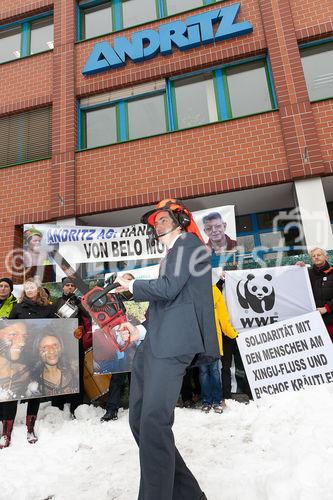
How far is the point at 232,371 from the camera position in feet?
18.4

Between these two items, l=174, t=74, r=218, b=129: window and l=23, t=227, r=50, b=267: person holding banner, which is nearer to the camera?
l=23, t=227, r=50, b=267: person holding banner

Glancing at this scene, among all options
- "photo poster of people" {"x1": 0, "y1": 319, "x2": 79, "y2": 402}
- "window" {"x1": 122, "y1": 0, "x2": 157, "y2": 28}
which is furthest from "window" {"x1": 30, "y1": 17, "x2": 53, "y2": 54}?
"photo poster of people" {"x1": 0, "y1": 319, "x2": 79, "y2": 402}

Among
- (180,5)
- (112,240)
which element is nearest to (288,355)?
(112,240)

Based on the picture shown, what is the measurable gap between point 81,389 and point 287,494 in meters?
3.67

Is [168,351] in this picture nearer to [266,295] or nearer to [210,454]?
[210,454]

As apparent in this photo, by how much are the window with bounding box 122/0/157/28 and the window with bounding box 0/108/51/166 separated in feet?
11.9

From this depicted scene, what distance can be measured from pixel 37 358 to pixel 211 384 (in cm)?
236

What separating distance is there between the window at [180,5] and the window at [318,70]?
11.0 ft

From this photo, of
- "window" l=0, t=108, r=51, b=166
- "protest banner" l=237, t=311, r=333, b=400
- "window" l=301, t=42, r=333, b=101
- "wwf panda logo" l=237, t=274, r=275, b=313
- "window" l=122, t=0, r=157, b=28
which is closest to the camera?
"protest banner" l=237, t=311, r=333, b=400

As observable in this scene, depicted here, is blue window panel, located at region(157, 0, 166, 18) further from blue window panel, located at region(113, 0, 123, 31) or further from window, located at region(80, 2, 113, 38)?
window, located at region(80, 2, 113, 38)

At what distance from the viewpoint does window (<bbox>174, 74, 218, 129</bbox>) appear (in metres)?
9.58

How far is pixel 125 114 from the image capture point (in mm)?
10258

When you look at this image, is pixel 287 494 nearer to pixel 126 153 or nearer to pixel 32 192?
pixel 126 153

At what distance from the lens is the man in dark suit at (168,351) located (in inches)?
80.0
